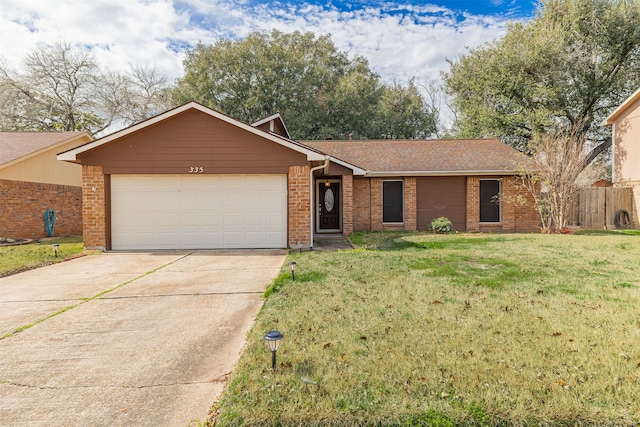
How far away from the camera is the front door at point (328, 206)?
48.5 feet

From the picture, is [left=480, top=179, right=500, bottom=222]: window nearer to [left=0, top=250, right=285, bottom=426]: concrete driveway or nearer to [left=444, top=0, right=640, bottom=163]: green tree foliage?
[left=444, top=0, right=640, bottom=163]: green tree foliage

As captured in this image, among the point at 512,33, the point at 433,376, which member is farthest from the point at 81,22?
the point at 512,33

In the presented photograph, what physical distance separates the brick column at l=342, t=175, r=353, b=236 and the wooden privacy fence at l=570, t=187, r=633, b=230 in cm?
992

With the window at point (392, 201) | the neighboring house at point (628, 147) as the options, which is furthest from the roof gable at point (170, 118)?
the neighboring house at point (628, 147)

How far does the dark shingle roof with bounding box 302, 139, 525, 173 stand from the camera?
13.9 metres

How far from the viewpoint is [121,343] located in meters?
3.60

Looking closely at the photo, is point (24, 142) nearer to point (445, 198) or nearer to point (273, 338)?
point (273, 338)

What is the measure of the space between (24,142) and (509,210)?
19.9 meters

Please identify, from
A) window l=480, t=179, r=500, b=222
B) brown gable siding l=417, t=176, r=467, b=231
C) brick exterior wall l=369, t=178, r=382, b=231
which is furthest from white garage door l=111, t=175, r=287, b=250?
window l=480, t=179, r=500, b=222

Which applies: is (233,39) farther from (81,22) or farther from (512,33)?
(512,33)

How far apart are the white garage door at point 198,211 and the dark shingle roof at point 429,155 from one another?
5.45 metres

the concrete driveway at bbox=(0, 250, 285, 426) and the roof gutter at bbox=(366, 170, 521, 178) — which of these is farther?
the roof gutter at bbox=(366, 170, 521, 178)

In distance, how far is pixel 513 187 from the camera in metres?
13.9

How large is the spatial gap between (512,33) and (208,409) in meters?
25.5
